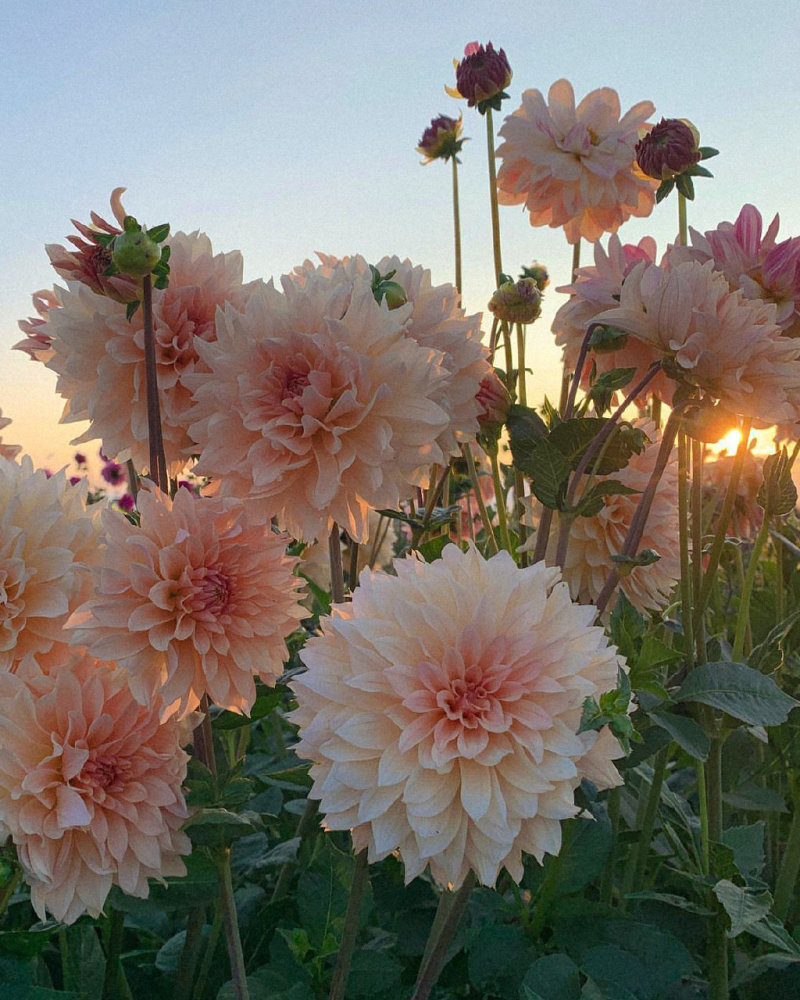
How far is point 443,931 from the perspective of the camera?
0.93 meters

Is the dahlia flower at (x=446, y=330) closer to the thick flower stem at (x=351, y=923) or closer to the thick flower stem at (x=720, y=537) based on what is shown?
the thick flower stem at (x=720, y=537)

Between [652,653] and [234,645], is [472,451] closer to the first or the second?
[652,653]

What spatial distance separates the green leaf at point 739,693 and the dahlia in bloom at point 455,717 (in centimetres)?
31

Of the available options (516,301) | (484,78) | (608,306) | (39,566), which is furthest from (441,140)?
(39,566)

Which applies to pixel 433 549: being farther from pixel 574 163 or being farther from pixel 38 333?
pixel 574 163

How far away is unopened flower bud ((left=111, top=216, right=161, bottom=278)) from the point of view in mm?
939

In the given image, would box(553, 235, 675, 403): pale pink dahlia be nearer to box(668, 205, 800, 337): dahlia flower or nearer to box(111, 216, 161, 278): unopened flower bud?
box(668, 205, 800, 337): dahlia flower

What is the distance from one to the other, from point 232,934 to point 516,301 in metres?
1.03

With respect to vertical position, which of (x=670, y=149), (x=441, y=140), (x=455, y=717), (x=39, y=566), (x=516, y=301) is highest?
(x=441, y=140)

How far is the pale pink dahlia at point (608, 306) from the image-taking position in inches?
48.1

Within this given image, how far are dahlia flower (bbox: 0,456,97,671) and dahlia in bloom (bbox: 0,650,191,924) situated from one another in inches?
1.8

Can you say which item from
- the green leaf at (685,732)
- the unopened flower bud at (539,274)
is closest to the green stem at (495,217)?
the unopened flower bud at (539,274)

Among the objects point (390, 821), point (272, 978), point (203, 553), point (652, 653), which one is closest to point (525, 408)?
point (652, 653)

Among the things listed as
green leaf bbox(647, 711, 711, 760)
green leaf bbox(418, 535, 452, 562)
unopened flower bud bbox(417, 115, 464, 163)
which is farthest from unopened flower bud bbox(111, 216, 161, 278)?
unopened flower bud bbox(417, 115, 464, 163)
